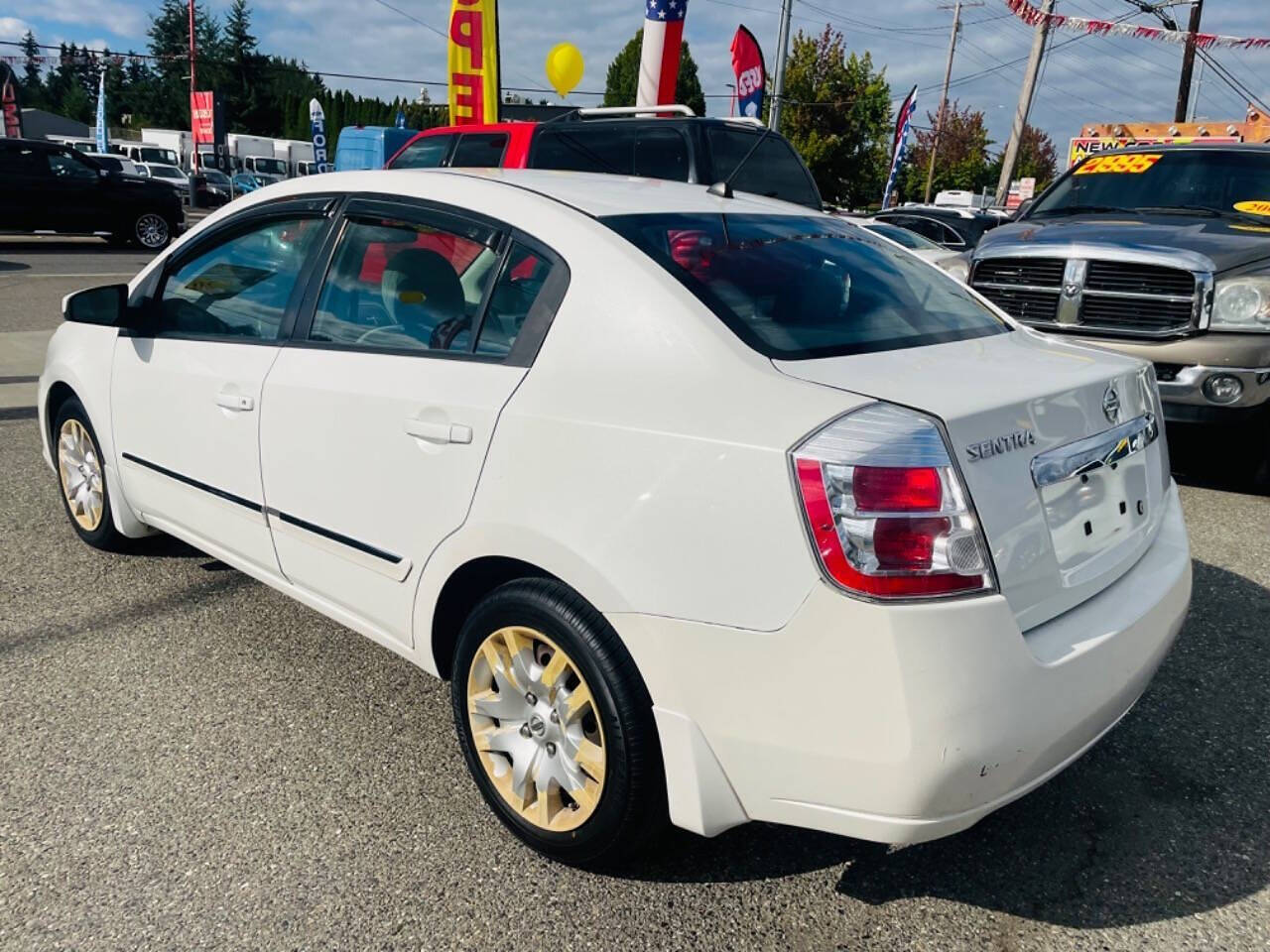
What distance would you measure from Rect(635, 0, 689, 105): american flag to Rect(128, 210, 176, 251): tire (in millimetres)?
11667

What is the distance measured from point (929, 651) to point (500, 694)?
3.58 ft

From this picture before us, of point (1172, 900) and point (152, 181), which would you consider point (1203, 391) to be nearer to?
point (1172, 900)

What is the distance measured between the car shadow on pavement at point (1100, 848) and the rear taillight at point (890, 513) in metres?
0.92

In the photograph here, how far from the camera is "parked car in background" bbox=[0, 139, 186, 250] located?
57.9ft

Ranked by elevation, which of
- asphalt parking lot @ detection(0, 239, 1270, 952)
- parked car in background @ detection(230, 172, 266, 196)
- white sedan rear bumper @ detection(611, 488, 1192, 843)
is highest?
parked car in background @ detection(230, 172, 266, 196)

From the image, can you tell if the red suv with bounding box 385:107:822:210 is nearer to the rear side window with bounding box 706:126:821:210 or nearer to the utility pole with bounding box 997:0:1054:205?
the rear side window with bounding box 706:126:821:210

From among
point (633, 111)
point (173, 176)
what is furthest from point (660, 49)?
point (173, 176)

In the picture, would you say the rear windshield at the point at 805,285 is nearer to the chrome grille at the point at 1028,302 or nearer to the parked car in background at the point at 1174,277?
the parked car in background at the point at 1174,277

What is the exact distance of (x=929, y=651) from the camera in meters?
1.81

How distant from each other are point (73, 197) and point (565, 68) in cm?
946

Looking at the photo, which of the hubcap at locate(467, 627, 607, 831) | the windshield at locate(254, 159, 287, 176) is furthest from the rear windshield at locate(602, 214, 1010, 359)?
the windshield at locate(254, 159, 287, 176)

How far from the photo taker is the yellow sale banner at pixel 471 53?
44.6ft

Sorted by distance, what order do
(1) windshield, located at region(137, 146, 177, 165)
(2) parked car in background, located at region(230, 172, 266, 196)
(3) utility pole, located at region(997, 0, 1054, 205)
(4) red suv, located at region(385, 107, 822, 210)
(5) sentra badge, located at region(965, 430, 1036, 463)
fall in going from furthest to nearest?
(1) windshield, located at region(137, 146, 177, 165)
(2) parked car in background, located at region(230, 172, 266, 196)
(3) utility pole, located at region(997, 0, 1054, 205)
(4) red suv, located at region(385, 107, 822, 210)
(5) sentra badge, located at region(965, 430, 1036, 463)

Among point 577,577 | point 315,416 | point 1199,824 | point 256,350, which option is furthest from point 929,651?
point 256,350
